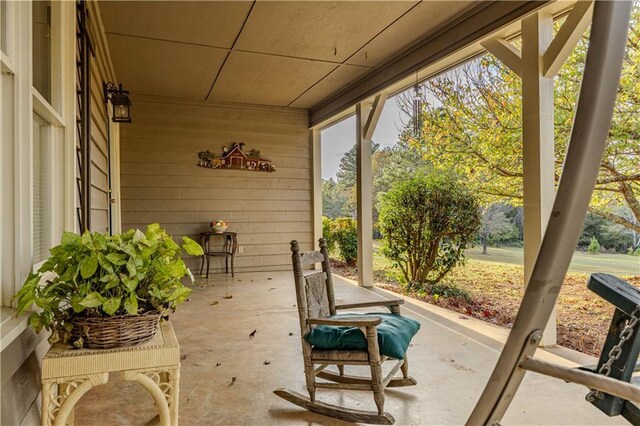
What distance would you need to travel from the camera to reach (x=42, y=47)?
168 cm

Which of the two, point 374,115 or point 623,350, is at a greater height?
point 374,115

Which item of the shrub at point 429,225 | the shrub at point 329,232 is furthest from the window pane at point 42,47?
the shrub at point 329,232

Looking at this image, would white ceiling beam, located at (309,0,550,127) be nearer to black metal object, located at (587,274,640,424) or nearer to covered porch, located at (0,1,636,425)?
covered porch, located at (0,1,636,425)

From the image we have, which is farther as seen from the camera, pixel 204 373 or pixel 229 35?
pixel 229 35

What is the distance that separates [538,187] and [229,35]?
318 cm

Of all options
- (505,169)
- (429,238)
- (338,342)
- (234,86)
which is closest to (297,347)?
(338,342)

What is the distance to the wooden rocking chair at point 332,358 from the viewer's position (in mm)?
1886

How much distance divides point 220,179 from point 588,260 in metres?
5.15

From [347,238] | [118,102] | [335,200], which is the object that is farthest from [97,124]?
[335,200]

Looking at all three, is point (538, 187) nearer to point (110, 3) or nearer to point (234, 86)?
point (110, 3)

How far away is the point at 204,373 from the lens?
2.50 meters

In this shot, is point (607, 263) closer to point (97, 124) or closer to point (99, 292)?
point (99, 292)

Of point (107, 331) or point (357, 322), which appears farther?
point (357, 322)

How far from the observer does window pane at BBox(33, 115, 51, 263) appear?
154 cm
